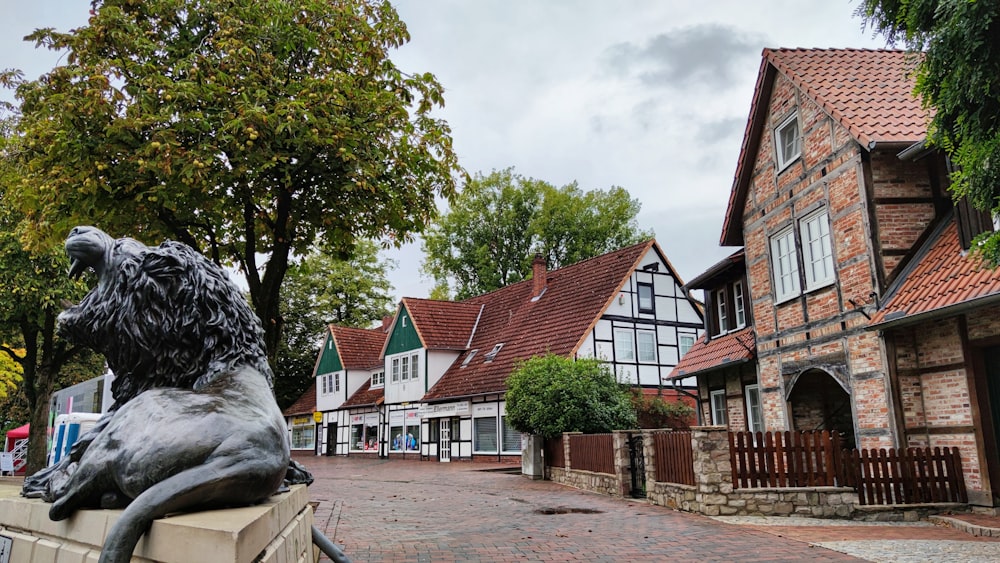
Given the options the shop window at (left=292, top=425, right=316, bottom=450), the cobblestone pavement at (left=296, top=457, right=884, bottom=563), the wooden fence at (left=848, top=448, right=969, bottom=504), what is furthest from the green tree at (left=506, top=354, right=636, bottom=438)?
the shop window at (left=292, top=425, right=316, bottom=450)

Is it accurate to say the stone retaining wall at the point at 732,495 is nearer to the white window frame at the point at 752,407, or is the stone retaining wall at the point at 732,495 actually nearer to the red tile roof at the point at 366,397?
the white window frame at the point at 752,407

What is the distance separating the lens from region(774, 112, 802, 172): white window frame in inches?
538

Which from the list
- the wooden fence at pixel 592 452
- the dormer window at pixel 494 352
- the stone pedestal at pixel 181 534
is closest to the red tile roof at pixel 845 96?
the wooden fence at pixel 592 452

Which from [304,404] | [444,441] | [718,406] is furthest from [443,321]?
[718,406]

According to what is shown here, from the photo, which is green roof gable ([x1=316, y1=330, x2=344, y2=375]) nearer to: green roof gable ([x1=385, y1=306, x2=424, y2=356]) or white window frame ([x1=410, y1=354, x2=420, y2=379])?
green roof gable ([x1=385, y1=306, x2=424, y2=356])

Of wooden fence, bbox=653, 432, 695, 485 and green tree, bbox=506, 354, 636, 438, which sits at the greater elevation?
green tree, bbox=506, 354, 636, 438

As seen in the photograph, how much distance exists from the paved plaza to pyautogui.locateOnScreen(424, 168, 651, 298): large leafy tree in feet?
108

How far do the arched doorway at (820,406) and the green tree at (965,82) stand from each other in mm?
9582

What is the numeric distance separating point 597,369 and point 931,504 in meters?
9.28

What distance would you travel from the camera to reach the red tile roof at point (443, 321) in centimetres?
3284

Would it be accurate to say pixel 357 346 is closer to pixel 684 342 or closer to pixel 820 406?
pixel 684 342

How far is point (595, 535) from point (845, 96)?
29.4 feet

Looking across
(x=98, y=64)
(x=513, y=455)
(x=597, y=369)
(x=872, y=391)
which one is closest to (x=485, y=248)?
(x=513, y=455)

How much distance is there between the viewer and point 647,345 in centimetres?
2802
